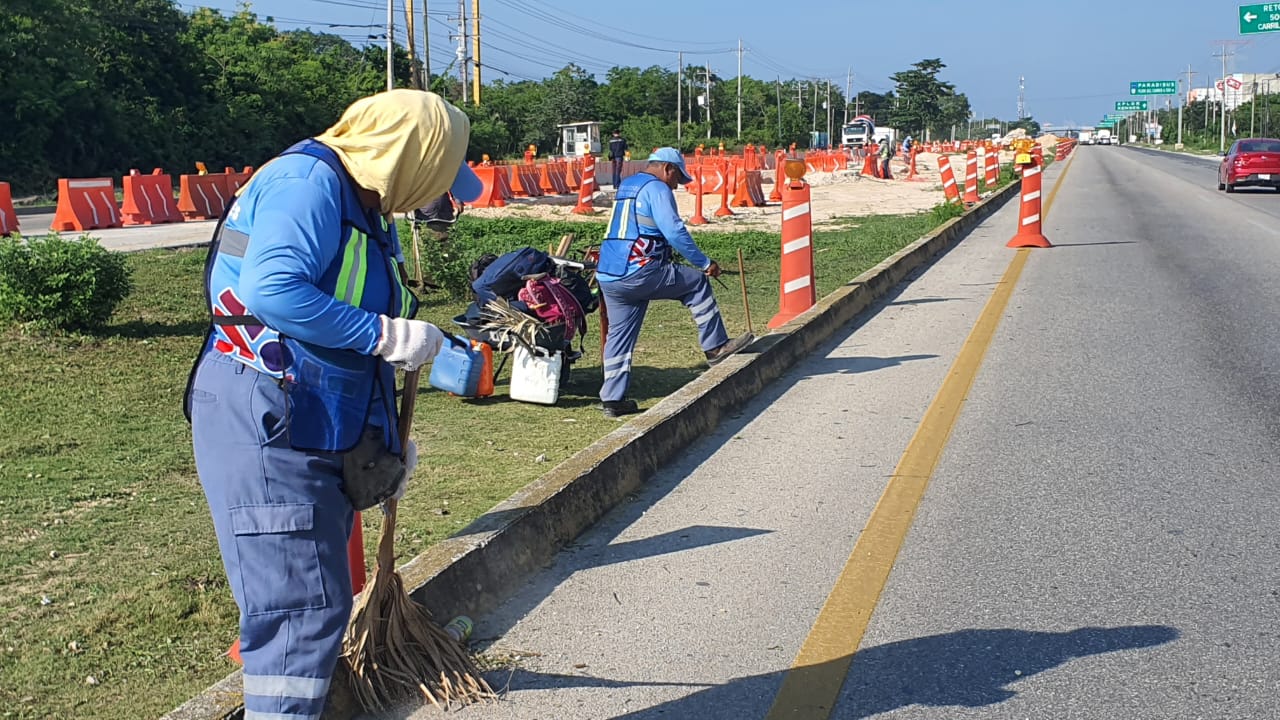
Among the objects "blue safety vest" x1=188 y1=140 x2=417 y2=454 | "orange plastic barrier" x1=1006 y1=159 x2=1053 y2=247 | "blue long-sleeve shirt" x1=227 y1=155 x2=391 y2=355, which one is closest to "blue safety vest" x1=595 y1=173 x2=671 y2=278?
"blue safety vest" x1=188 y1=140 x2=417 y2=454

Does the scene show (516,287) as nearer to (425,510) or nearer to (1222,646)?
(425,510)

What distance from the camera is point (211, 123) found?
43.8m

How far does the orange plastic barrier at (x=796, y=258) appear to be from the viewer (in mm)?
11406

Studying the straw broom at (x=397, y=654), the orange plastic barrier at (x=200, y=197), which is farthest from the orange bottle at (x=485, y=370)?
the orange plastic barrier at (x=200, y=197)

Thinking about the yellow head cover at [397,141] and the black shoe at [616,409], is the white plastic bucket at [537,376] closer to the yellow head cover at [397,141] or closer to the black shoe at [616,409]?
the black shoe at [616,409]

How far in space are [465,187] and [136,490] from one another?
11.1 ft

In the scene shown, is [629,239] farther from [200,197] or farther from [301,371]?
[200,197]

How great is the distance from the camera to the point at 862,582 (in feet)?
15.9

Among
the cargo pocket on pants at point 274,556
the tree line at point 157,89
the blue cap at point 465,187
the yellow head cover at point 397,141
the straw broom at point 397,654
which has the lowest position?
the straw broom at point 397,654

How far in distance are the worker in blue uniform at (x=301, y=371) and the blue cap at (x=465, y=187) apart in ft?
1.28

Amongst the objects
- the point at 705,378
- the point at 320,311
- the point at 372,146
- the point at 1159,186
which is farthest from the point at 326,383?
the point at 1159,186

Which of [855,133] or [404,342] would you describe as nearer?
[404,342]

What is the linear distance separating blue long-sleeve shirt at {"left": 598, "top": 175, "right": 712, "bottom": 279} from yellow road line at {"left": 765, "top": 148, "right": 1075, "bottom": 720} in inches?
70.1

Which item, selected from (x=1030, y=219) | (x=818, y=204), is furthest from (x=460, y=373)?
(x=818, y=204)
